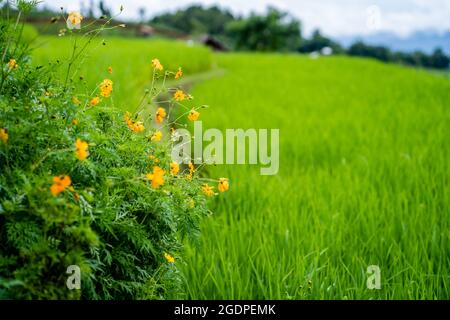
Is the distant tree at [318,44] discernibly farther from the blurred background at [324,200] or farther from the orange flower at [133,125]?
the orange flower at [133,125]

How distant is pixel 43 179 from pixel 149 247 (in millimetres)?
285

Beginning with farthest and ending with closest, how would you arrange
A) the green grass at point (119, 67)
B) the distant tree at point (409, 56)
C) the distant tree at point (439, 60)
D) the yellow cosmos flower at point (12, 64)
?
Result: the distant tree at point (409, 56) → the distant tree at point (439, 60) → the green grass at point (119, 67) → the yellow cosmos flower at point (12, 64)

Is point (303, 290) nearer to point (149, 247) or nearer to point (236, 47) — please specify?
point (149, 247)

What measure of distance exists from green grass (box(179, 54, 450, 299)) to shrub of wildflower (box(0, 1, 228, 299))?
18cm

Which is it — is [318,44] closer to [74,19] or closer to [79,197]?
[74,19]

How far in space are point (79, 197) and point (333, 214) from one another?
175 cm

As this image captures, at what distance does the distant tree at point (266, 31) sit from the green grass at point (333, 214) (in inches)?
1558

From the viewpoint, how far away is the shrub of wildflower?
3.25 feet

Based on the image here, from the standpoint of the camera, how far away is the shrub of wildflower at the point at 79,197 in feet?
3.25

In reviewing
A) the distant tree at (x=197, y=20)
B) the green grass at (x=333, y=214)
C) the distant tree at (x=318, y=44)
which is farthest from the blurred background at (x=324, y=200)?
the distant tree at (x=197, y=20)

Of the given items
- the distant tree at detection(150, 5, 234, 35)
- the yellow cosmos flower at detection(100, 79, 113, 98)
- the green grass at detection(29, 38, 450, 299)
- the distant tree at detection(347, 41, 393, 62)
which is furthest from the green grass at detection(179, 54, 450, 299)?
the distant tree at detection(150, 5, 234, 35)

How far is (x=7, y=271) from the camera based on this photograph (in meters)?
1.02

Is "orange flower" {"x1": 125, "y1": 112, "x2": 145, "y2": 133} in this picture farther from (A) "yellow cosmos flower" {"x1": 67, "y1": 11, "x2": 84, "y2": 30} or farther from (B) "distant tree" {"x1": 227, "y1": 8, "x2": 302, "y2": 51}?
(B) "distant tree" {"x1": 227, "y1": 8, "x2": 302, "y2": 51}
